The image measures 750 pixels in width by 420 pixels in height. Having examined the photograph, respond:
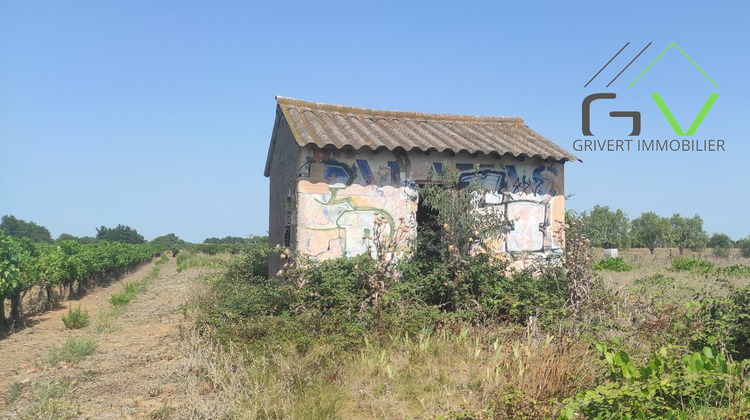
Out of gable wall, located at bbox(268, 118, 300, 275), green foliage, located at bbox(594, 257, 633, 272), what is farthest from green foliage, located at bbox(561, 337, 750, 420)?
green foliage, located at bbox(594, 257, 633, 272)

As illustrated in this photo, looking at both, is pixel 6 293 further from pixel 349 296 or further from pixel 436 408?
pixel 436 408

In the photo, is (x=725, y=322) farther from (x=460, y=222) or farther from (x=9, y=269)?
(x=9, y=269)

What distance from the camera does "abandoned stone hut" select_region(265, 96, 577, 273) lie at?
854 cm

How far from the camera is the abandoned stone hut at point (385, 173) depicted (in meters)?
8.54

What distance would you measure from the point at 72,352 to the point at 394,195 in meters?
5.49

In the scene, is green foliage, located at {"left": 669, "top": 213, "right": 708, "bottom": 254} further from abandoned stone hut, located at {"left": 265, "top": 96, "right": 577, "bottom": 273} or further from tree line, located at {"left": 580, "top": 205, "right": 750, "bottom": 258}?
abandoned stone hut, located at {"left": 265, "top": 96, "right": 577, "bottom": 273}

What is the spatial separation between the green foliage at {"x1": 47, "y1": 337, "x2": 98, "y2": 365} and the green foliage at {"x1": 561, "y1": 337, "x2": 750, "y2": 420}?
6967 millimetres

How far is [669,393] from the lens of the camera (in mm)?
3572

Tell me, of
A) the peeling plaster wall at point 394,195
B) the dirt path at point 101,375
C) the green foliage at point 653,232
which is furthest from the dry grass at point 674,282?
the green foliage at point 653,232

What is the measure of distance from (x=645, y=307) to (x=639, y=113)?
19.5 ft

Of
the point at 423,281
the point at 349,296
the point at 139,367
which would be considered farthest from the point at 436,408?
the point at 139,367

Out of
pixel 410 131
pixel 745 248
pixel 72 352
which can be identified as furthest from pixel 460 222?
pixel 745 248

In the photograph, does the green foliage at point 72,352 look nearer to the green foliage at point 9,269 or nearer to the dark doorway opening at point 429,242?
the green foliage at point 9,269

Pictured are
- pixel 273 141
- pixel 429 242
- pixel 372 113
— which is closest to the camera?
pixel 429 242
